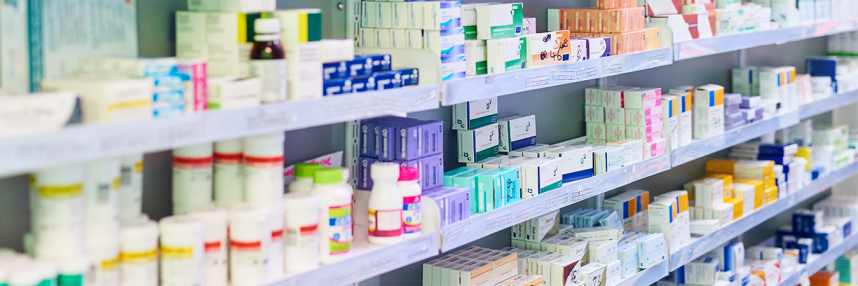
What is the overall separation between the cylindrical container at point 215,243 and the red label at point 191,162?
0.38 feet

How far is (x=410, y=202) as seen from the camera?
212cm

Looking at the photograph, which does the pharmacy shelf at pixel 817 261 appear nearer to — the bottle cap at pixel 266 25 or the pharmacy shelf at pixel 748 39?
the pharmacy shelf at pixel 748 39

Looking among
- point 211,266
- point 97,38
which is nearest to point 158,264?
point 211,266

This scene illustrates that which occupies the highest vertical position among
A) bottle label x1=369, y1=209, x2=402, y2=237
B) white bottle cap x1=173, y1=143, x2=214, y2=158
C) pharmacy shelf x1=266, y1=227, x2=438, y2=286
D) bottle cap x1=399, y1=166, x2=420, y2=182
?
white bottle cap x1=173, y1=143, x2=214, y2=158

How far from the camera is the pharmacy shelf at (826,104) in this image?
4.45 meters

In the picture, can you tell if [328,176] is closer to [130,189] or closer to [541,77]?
[130,189]

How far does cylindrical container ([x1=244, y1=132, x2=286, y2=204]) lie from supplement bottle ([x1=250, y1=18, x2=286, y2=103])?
111 mm

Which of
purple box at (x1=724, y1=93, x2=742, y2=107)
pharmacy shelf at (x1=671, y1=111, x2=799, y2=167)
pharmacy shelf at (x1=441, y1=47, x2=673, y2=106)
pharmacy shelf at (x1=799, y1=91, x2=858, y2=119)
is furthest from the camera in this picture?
pharmacy shelf at (x1=799, y1=91, x2=858, y2=119)

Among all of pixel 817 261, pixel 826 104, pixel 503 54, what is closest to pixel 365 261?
pixel 503 54

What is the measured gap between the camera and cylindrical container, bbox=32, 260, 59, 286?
4.85ft

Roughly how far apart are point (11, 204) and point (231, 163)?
0.47 meters

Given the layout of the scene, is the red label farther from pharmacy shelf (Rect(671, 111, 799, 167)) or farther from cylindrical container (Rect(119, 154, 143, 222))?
pharmacy shelf (Rect(671, 111, 799, 167))

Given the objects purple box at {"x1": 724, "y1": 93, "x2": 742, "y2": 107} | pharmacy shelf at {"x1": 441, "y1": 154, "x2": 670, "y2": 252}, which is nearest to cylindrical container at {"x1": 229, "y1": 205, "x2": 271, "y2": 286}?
pharmacy shelf at {"x1": 441, "y1": 154, "x2": 670, "y2": 252}

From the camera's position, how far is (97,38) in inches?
66.8
